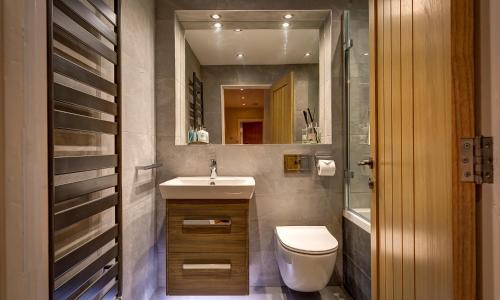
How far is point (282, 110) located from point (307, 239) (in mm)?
1028

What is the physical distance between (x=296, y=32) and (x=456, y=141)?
189 cm

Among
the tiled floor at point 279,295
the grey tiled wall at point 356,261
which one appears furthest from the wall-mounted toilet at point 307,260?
the tiled floor at point 279,295

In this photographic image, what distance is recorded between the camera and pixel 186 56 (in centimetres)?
234

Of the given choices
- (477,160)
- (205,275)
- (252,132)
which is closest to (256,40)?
(252,132)

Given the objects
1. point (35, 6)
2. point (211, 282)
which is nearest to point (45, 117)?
point (35, 6)

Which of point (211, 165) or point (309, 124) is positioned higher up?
point (309, 124)

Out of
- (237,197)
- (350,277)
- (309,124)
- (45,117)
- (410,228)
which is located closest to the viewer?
(45,117)

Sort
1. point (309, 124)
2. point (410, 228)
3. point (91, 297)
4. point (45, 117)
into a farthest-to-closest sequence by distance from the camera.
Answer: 1. point (309, 124)
2. point (91, 297)
3. point (410, 228)
4. point (45, 117)

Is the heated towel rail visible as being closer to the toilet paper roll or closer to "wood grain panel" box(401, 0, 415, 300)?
"wood grain panel" box(401, 0, 415, 300)

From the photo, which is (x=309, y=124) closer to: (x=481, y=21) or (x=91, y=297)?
(x=481, y=21)

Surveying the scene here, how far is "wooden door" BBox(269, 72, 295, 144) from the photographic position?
2.30m

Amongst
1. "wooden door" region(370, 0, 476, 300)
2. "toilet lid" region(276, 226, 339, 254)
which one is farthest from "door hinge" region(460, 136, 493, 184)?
"toilet lid" region(276, 226, 339, 254)

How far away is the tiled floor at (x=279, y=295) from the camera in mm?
2049

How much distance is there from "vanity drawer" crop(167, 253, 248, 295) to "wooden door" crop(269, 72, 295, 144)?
0.97m
